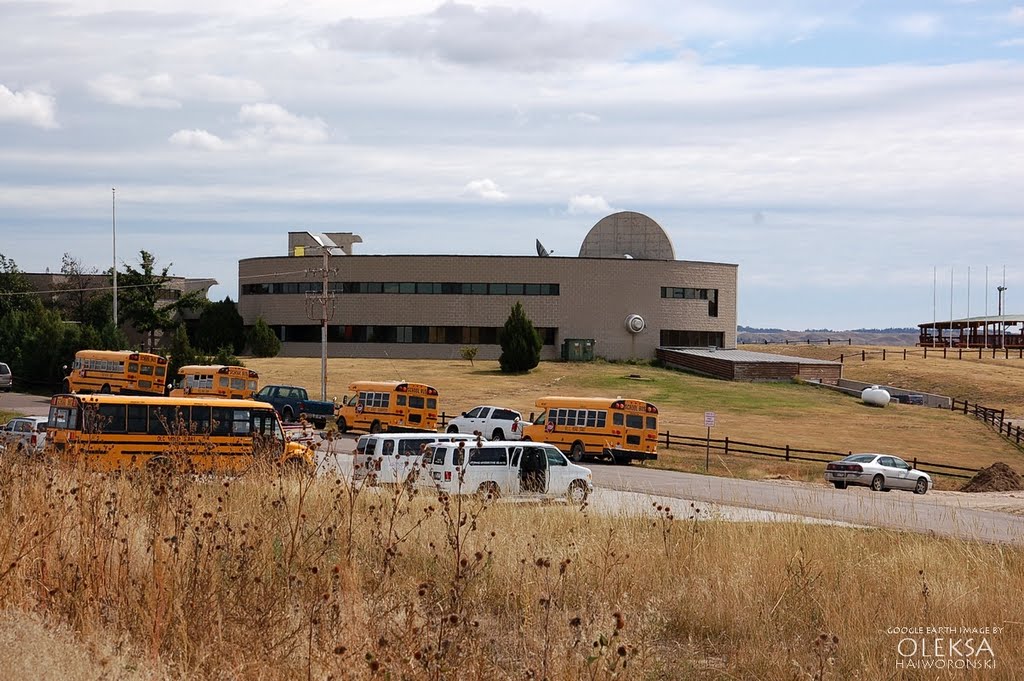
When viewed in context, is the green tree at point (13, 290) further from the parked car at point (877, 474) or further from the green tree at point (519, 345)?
the parked car at point (877, 474)

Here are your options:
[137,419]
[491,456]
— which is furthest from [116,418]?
[491,456]

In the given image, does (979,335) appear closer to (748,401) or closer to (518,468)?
(748,401)

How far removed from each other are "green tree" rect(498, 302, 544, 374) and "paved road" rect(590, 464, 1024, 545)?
39752 mm

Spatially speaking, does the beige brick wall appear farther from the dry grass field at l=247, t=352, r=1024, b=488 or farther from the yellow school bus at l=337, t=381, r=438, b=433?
the yellow school bus at l=337, t=381, r=438, b=433

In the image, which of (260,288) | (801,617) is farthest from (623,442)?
(260,288)

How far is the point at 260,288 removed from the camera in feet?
313

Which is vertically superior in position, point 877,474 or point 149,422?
point 149,422

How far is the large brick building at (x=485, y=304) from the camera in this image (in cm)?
8881

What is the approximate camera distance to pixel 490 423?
44.3m

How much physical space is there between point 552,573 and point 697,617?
165cm

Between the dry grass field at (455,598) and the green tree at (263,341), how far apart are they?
75.8 m

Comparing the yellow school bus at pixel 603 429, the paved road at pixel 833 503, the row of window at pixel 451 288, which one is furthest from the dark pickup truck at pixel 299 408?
the row of window at pixel 451 288

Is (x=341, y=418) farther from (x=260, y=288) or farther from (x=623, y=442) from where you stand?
(x=260, y=288)

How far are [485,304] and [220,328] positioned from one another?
21726mm
